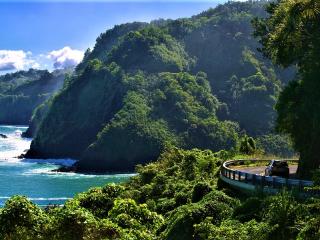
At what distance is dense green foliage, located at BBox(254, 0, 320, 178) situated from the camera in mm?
33250

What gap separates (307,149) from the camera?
114 ft

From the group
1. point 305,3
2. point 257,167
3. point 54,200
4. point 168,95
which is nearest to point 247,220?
point 305,3

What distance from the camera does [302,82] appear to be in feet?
114

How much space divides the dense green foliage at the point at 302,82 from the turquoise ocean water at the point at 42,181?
62.3 m

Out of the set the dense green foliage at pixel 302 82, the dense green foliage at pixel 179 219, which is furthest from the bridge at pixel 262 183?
the dense green foliage at pixel 302 82

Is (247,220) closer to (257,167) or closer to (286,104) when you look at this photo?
(286,104)

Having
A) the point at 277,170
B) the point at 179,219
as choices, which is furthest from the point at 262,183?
the point at 179,219

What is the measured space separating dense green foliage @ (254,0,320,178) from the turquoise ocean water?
62.3 meters

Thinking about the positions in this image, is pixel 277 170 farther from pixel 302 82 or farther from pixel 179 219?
pixel 179 219

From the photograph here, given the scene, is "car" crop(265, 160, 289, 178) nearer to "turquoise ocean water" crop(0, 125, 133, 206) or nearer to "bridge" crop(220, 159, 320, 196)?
"bridge" crop(220, 159, 320, 196)

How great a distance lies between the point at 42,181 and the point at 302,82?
9186cm

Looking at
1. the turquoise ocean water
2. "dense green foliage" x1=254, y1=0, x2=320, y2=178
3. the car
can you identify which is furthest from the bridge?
the turquoise ocean water

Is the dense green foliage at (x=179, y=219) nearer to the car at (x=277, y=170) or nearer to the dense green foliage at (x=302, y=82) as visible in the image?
the car at (x=277, y=170)

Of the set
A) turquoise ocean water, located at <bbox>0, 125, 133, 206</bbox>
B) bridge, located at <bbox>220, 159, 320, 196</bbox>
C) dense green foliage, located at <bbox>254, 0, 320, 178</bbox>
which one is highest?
dense green foliage, located at <bbox>254, 0, 320, 178</bbox>
